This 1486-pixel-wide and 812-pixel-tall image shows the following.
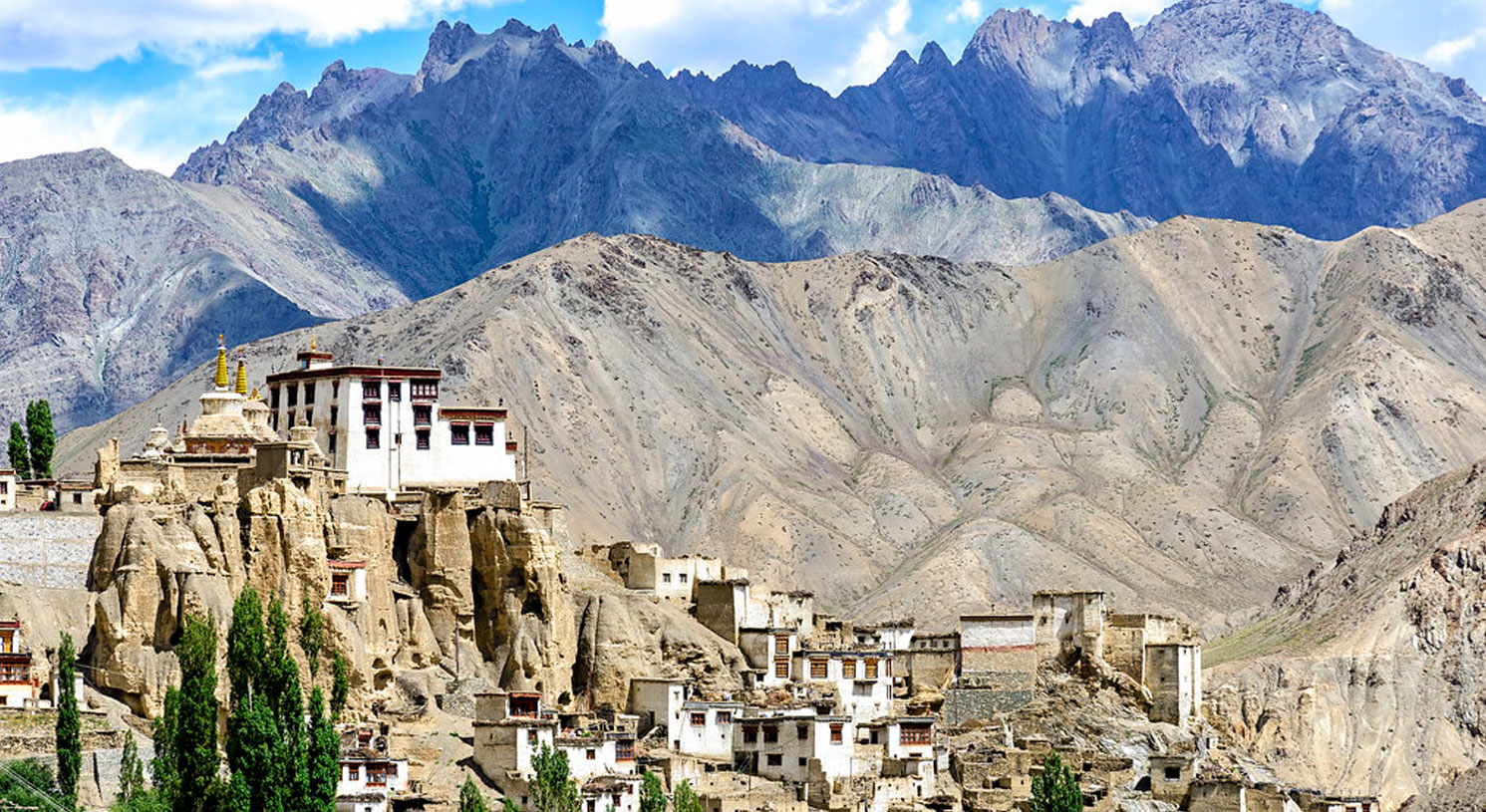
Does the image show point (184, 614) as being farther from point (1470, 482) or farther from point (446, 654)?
point (1470, 482)

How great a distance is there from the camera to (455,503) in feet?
356

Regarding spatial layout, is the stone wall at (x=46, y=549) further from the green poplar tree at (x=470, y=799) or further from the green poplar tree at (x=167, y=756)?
the green poplar tree at (x=470, y=799)

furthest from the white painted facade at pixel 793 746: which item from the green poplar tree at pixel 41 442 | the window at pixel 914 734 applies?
the green poplar tree at pixel 41 442

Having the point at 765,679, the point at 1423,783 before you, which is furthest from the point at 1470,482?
the point at 765,679

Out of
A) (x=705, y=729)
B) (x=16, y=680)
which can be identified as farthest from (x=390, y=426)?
(x=16, y=680)

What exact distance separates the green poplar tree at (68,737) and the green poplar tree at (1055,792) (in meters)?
32.2

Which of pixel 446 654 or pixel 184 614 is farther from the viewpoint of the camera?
pixel 446 654

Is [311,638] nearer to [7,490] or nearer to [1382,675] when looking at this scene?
[7,490]

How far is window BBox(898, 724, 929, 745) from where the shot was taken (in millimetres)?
105500

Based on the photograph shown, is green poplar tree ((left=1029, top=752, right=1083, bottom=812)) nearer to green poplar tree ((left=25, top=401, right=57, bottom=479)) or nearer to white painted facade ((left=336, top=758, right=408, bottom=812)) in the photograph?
white painted facade ((left=336, top=758, right=408, bottom=812))

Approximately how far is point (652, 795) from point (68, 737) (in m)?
18.1

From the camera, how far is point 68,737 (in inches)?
3270

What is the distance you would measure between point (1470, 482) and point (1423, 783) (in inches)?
1243

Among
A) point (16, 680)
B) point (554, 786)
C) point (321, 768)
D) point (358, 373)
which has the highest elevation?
point (358, 373)
